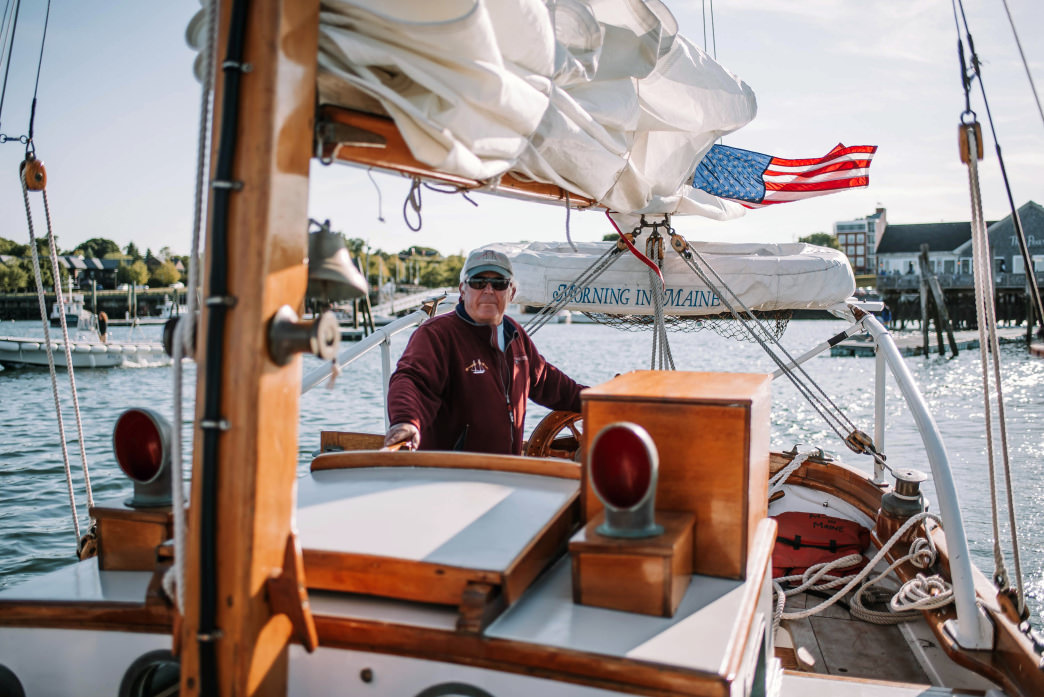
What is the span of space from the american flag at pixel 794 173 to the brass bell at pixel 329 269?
12.1 ft

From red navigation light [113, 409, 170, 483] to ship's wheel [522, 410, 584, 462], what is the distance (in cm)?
268

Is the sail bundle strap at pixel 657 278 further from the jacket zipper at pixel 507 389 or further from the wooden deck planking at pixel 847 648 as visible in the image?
the wooden deck planking at pixel 847 648

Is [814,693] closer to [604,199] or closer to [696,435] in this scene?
[696,435]

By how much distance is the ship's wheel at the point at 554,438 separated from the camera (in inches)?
179

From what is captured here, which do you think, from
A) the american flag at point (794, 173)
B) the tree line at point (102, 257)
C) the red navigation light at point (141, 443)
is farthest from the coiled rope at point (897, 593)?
the tree line at point (102, 257)

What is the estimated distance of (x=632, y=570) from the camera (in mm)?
1648

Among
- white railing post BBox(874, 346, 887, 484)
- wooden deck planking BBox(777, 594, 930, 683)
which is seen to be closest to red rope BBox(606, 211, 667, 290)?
white railing post BBox(874, 346, 887, 484)

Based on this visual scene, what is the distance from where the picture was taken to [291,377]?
1.63 m

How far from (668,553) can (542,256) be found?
12.8 feet

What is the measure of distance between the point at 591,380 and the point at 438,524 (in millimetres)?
22125

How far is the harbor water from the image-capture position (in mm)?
8352

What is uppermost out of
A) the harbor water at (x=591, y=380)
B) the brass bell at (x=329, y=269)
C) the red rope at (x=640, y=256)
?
the red rope at (x=640, y=256)

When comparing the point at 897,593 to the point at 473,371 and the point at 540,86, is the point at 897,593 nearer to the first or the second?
the point at 473,371

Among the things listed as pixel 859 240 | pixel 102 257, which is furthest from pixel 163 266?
pixel 859 240
